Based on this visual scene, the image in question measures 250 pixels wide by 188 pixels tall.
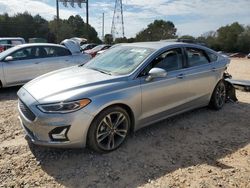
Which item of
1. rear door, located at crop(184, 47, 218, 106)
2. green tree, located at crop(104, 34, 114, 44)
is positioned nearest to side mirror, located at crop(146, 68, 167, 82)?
rear door, located at crop(184, 47, 218, 106)

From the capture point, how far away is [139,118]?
4.65 m

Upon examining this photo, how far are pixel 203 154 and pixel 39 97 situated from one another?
252 cm

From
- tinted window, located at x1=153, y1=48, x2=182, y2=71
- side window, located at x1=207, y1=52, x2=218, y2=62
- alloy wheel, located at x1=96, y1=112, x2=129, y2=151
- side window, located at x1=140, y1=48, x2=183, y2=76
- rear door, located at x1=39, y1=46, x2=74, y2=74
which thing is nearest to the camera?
alloy wheel, located at x1=96, y1=112, x2=129, y2=151

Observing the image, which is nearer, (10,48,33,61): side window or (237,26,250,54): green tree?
(10,48,33,61): side window

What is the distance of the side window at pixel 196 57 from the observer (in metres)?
5.65

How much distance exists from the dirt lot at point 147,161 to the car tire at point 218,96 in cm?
92

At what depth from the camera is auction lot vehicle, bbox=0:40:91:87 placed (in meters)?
8.47

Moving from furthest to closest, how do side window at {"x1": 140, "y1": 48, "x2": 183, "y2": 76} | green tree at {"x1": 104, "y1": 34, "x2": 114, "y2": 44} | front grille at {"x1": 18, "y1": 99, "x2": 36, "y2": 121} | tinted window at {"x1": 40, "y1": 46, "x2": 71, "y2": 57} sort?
green tree at {"x1": 104, "y1": 34, "x2": 114, "y2": 44}, tinted window at {"x1": 40, "y1": 46, "x2": 71, "y2": 57}, side window at {"x1": 140, "y1": 48, "x2": 183, "y2": 76}, front grille at {"x1": 18, "y1": 99, "x2": 36, "y2": 121}

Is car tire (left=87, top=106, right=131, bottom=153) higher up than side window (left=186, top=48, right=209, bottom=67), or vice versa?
side window (left=186, top=48, right=209, bottom=67)

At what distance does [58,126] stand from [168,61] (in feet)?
7.70

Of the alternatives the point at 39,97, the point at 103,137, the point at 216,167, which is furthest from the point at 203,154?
the point at 39,97

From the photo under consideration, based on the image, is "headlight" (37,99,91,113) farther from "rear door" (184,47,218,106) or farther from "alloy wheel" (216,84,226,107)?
"alloy wheel" (216,84,226,107)

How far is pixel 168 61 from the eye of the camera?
523 centimetres

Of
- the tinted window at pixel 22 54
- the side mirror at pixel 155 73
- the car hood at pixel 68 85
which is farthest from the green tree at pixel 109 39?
the side mirror at pixel 155 73
